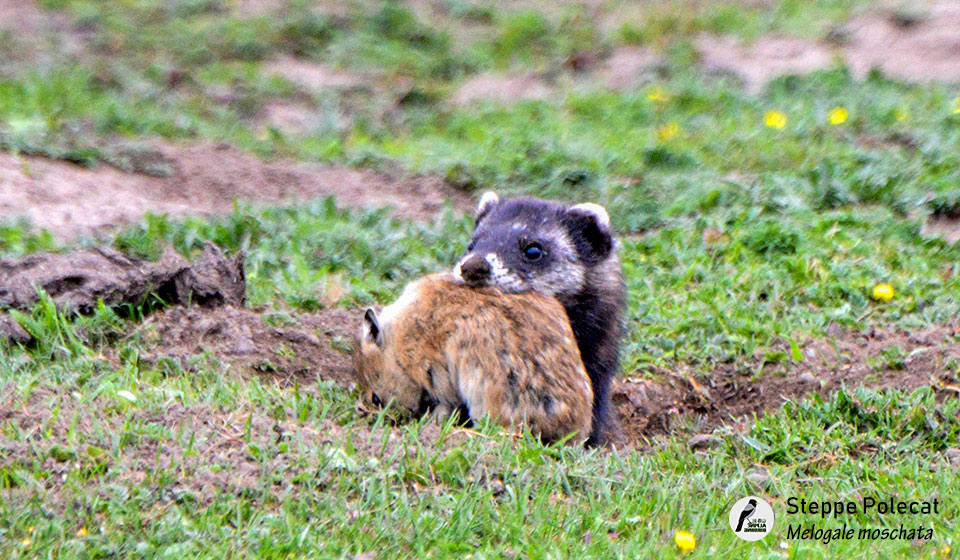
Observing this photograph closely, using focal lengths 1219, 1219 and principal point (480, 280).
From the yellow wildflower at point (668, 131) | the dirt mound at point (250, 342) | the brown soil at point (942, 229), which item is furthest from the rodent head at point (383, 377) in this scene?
the yellow wildflower at point (668, 131)

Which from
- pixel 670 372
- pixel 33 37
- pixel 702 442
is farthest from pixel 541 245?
pixel 33 37

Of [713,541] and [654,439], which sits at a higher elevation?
[713,541]

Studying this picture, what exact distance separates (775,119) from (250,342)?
625 centimetres

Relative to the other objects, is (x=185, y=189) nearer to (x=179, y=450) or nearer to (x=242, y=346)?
(x=242, y=346)

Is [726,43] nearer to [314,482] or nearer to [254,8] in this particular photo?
[254,8]

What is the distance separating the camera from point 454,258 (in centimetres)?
851

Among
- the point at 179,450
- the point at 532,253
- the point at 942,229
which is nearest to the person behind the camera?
the point at 179,450

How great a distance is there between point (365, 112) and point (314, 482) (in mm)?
8080

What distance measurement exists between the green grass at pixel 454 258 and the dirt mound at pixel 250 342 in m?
0.15

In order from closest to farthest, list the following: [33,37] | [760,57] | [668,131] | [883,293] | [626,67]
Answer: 1. [883,293]
2. [668,131]
3. [760,57]
4. [626,67]
5. [33,37]

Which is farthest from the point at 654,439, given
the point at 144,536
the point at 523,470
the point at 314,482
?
the point at 144,536

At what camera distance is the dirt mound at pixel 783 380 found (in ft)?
21.6

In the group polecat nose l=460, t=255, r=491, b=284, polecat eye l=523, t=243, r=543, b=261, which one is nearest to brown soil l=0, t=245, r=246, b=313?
polecat nose l=460, t=255, r=491, b=284

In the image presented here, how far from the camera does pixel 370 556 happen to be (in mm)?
4375
